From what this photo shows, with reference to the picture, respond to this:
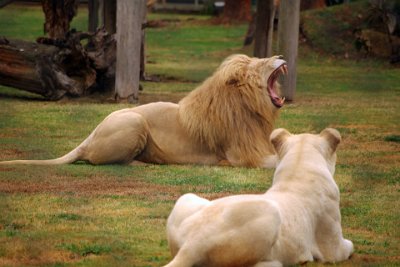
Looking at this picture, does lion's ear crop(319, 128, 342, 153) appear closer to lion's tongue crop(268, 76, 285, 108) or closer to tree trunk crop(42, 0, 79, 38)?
lion's tongue crop(268, 76, 285, 108)

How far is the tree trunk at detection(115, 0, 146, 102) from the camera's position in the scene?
49.2 ft

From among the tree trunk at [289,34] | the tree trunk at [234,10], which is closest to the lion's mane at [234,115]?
the tree trunk at [289,34]

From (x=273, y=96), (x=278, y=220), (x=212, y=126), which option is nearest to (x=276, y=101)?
(x=273, y=96)

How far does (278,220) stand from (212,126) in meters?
4.69

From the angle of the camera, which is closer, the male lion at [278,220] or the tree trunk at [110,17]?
the male lion at [278,220]

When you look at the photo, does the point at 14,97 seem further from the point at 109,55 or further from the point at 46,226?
the point at 46,226

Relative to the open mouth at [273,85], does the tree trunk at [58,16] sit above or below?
below

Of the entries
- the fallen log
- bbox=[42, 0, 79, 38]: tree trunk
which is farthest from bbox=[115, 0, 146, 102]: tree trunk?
bbox=[42, 0, 79, 38]: tree trunk

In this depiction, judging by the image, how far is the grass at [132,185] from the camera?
6574 mm

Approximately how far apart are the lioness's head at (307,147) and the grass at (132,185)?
60 centimetres

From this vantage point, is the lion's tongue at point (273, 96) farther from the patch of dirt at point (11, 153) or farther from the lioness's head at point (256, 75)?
the patch of dirt at point (11, 153)

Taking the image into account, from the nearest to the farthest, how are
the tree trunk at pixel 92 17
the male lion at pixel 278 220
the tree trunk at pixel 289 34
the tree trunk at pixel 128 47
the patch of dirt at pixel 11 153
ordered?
the male lion at pixel 278 220
the patch of dirt at pixel 11 153
the tree trunk at pixel 128 47
the tree trunk at pixel 289 34
the tree trunk at pixel 92 17

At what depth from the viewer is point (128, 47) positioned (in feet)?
49.3

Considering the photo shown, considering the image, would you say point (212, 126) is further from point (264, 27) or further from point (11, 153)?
point (264, 27)
